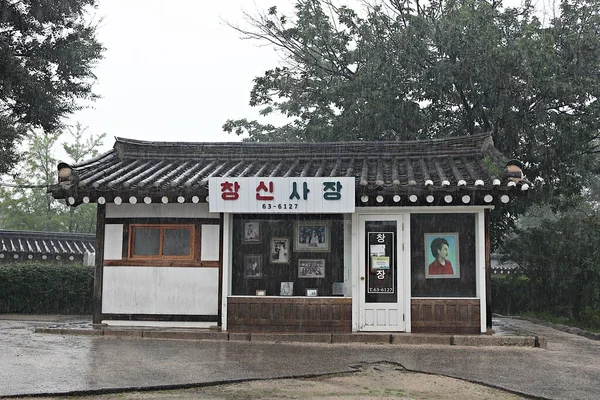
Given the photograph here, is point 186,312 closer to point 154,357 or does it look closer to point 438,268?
point 154,357

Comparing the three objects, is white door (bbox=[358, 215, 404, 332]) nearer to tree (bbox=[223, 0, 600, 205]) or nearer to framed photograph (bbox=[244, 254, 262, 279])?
framed photograph (bbox=[244, 254, 262, 279])

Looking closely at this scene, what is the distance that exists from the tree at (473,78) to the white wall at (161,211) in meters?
7.34

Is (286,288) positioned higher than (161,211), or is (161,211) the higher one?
(161,211)

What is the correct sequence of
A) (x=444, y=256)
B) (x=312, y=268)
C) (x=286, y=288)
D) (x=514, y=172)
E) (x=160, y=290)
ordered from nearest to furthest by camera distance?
1. (x=514, y=172)
2. (x=444, y=256)
3. (x=160, y=290)
4. (x=286, y=288)
5. (x=312, y=268)

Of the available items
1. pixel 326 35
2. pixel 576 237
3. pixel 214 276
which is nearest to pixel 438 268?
pixel 214 276

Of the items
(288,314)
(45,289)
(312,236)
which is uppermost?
(312,236)

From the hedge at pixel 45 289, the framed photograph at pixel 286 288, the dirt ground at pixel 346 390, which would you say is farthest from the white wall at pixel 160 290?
the hedge at pixel 45 289

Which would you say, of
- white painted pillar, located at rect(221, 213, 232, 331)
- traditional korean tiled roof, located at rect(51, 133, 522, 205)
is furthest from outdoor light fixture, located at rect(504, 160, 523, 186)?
white painted pillar, located at rect(221, 213, 232, 331)

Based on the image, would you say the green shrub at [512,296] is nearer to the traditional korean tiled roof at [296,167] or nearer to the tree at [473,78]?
the tree at [473,78]

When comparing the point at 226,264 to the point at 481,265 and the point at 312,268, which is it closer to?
the point at 312,268

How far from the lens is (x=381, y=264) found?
41.5 feet

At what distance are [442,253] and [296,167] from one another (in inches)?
141

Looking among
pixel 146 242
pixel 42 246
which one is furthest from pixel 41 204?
pixel 146 242

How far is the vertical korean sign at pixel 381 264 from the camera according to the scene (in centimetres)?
1263
